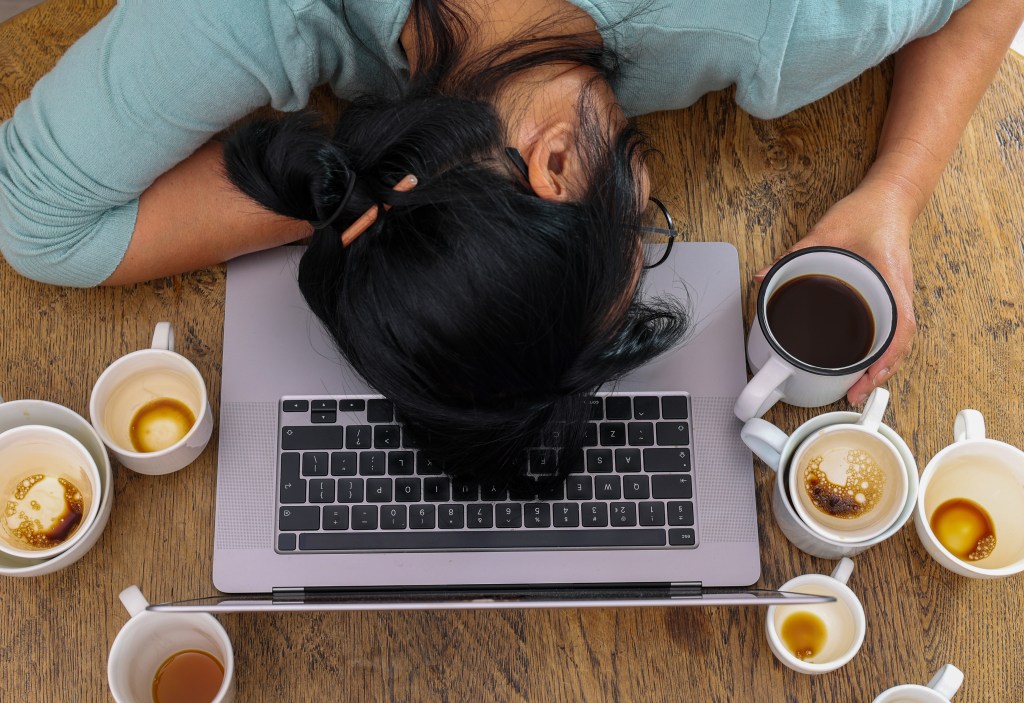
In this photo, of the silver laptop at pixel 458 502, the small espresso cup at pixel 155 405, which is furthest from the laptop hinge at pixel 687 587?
the small espresso cup at pixel 155 405

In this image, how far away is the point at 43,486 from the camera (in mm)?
752

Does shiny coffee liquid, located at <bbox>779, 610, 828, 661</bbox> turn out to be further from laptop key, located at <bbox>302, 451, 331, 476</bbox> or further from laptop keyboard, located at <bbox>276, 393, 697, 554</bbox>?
laptop key, located at <bbox>302, 451, 331, 476</bbox>

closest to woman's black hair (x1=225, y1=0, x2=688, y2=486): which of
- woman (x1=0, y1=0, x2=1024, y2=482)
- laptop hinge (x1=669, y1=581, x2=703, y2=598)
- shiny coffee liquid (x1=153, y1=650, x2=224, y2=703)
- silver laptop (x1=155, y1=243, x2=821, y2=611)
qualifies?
woman (x1=0, y1=0, x2=1024, y2=482)

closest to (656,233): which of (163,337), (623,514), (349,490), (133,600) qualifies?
(623,514)

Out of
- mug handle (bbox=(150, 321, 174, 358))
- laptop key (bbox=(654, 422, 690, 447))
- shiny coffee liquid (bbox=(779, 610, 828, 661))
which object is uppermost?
mug handle (bbox=(150, 321, 174, 358))

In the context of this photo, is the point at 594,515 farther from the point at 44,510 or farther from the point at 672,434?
the point at 44,510

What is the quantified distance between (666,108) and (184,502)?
62 centimetres

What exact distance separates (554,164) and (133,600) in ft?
1.71

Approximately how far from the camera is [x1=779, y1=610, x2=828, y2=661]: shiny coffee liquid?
0.75m

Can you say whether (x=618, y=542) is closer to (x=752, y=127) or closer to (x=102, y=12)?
(x=752, y=127)

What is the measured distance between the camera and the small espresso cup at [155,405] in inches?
29.4

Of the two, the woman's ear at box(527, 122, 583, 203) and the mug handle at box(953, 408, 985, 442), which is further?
the mug handle at box(953, 408, 985, 442)

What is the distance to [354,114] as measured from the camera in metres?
0.65

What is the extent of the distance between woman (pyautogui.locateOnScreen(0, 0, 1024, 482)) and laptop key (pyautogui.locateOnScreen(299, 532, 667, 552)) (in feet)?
0.22
